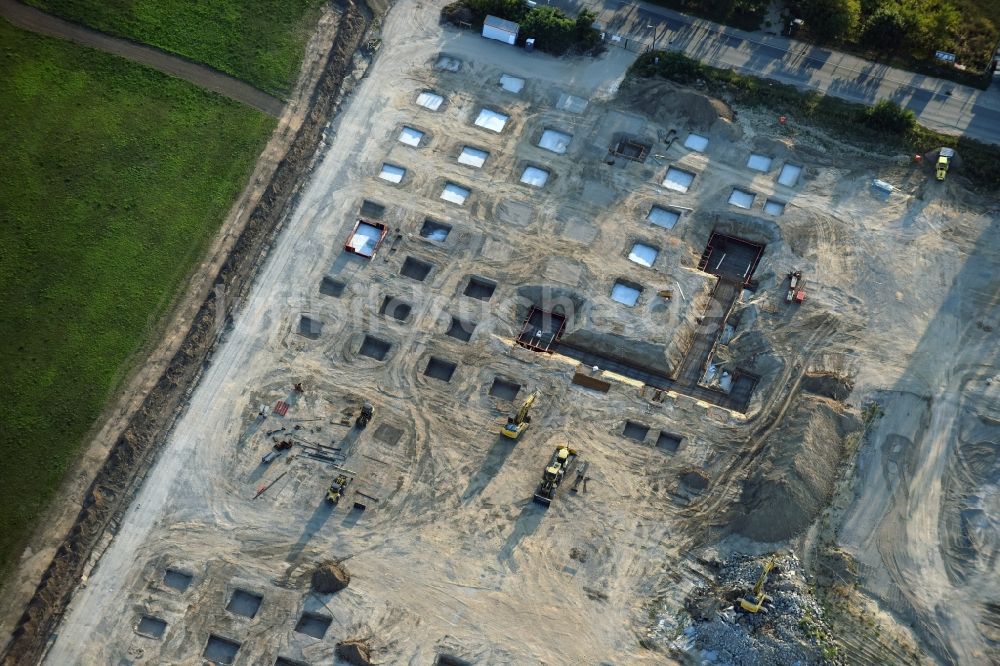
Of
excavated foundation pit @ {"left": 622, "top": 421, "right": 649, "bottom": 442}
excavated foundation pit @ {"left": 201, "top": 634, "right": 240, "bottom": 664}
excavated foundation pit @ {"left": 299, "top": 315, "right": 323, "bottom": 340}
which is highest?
excavated foundation pit @ {"left": 622, "top": 421, "right": 649, "bottom": 442}

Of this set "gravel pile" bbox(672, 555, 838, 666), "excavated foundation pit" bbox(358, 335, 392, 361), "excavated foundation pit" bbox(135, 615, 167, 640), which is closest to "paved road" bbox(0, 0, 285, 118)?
"excavated foundation pit" bbox(358, 335, 392, 361)

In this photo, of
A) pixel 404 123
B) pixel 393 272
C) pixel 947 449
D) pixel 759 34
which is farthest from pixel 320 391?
pixel 759 34

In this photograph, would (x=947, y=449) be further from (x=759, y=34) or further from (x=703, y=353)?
(x=759, y=34)

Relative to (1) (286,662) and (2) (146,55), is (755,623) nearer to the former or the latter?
(1) (286,662)

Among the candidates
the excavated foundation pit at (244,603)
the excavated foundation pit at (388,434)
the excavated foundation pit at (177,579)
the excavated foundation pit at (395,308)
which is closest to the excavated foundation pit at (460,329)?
the excavated foundation pit at (395,308)

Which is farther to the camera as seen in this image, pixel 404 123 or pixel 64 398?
pixel 404 123

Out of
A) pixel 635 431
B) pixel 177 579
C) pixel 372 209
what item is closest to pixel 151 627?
pixel 177 579

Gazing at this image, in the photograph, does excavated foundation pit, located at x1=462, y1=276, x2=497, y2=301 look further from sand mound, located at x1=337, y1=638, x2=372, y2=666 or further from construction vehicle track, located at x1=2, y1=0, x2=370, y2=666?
sand mound, located at x1=337, y1=638, x2=372, y2=666
